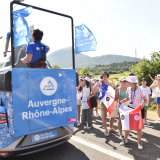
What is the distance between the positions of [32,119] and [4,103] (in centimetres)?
61

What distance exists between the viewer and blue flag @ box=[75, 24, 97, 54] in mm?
4750

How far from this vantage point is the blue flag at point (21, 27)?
3.14 m

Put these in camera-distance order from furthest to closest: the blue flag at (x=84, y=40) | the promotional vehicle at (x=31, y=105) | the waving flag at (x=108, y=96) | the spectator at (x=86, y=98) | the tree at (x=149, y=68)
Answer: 1. the tree at (x=149, y=68)
2. the spectator at (x=86, y=98)
3. the waving flag at (x=108, y=96)
4. the blue flag at (x=84, y=40)
5. the promotional vehicle at (x=31, y=105)

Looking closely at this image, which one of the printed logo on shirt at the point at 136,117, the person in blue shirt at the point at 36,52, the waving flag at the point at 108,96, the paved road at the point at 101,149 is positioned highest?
the person in blue shirt at the point at 36,52

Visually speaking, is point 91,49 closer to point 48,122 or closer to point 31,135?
point 48,122

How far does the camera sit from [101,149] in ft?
13.1

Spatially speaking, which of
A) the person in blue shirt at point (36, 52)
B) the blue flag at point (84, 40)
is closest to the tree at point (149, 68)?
the blue flag at point (84, 40)

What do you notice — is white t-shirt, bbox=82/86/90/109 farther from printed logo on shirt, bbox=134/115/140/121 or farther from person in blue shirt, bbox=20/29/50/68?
person in blue shirt, bbox=20/29/50/68

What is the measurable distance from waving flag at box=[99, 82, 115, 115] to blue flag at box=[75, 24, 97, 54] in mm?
1250

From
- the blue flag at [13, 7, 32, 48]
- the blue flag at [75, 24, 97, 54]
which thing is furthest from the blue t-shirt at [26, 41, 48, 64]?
the blue flag at [75, 24, 97, 54]

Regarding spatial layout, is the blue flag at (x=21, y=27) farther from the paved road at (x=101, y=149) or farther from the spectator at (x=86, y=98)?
the spectator at (x=86, y=98)

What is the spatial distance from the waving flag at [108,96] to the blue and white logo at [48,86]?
7.03ft

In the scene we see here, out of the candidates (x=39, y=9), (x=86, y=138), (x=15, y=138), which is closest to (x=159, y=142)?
(x=86, y=138)

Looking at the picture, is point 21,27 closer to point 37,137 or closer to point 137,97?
point 37,137
